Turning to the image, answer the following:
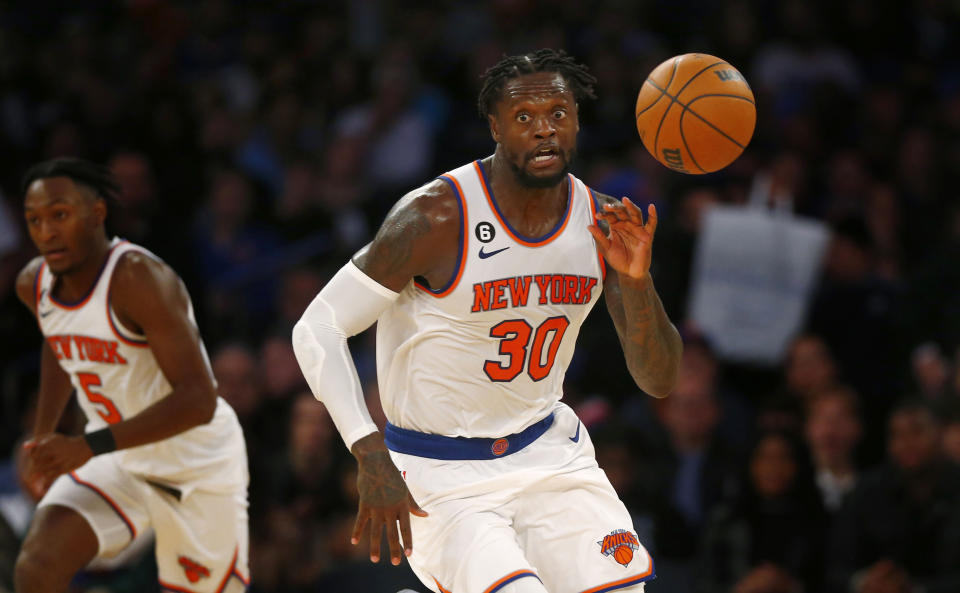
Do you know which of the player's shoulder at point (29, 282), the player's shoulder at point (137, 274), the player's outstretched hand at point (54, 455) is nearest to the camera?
the player's outstretched hand at point (54, 455)

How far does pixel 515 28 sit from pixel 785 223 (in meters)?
3.16

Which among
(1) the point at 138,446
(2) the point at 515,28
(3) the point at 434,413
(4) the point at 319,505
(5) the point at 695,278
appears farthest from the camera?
(2) the point at 515,28

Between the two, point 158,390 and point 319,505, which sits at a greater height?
point 158,390

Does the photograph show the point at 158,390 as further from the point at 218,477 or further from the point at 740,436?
the point at 740,436

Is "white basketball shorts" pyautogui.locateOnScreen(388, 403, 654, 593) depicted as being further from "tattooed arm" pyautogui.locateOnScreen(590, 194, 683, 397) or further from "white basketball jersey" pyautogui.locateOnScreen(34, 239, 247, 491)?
"white basketball jersey" pyautogui.locateOnScreen(34, 239, 247, 491)

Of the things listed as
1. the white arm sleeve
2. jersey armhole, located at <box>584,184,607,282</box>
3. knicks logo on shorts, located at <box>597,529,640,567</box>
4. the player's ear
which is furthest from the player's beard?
knicks logo on shorts, located at <box>597,529,640,567</box>

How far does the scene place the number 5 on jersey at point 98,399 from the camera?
17.9 ft

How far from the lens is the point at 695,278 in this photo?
8383 mm

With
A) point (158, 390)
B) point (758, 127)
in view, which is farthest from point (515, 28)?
point (158, 390)

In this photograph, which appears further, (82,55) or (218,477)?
(82,55)

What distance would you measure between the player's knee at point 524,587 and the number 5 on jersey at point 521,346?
2.49 feet

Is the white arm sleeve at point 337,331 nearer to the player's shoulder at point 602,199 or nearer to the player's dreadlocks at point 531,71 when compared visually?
the player's dreadlocks at point 531,71

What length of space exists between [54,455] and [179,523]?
0.72 meters

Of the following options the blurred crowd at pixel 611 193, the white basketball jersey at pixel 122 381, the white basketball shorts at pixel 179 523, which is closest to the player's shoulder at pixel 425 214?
the white basketball jersey at pixel 122 381
